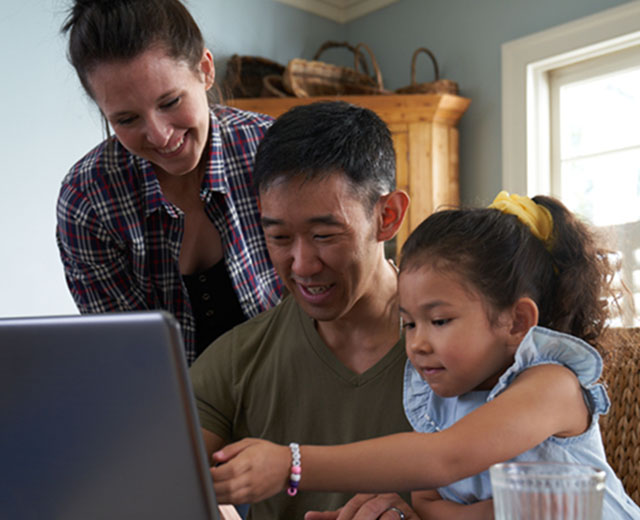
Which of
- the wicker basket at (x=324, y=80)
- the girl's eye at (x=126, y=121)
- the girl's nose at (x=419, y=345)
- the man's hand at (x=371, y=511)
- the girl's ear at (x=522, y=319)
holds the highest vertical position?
the wicker basket at (x=324, y=80)

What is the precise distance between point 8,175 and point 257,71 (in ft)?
4.43

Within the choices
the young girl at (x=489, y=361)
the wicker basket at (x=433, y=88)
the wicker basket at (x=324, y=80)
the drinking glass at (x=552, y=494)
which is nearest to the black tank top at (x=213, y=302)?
the young girl at (x=489, y=361)

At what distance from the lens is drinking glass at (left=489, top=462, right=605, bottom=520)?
49cm

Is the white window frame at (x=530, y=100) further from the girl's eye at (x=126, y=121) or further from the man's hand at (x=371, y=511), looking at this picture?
the man's hand at (x=371, y=511)

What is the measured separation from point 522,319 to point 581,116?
8.82ft

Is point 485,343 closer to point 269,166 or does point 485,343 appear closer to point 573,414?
point 573,414

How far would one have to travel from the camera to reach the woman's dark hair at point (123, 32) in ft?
4.56

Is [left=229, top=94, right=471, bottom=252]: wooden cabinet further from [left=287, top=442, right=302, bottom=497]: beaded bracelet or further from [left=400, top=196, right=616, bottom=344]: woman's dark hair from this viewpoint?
[left=287, top=442, right=302, bottom=497]: beaded bracelet

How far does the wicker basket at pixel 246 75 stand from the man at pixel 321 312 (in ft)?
8.25

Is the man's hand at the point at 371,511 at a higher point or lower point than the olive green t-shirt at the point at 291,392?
lower

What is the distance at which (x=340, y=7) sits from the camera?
434cm

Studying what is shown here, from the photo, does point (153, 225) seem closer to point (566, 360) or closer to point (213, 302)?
point (213, 302)

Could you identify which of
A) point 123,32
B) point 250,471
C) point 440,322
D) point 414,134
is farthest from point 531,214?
point 414,134

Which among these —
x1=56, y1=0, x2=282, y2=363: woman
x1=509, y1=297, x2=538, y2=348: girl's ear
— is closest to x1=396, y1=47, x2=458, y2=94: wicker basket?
x1=56, y1=0, x2=282, y2=363: woman
